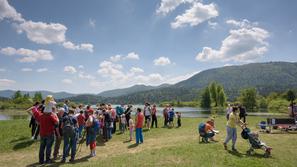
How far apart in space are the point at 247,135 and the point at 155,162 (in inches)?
204

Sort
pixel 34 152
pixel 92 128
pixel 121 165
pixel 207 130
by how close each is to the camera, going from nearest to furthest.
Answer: pixel 121 165, pixel 92 128, pixel 34 152, pixel 207 130

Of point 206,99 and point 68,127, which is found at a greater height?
point 206,99

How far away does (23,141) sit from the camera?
14.8m

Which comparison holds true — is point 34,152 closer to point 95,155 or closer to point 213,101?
point 95,155

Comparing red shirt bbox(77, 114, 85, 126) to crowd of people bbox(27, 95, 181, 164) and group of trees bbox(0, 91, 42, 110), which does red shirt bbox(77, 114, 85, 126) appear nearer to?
crowd of people bbox(27, 95, 181, 164)

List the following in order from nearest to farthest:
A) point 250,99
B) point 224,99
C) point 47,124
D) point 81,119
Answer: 1. point 47,124
2. point 81,119
3. point 224,99
4. point 250,99

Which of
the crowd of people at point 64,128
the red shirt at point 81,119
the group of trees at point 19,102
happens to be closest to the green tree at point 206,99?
the group of trees at point 19,102

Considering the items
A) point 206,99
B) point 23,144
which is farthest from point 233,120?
point 206,99

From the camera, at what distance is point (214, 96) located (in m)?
85.5

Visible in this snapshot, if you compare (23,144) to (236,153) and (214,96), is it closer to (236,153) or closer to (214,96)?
(236,153)

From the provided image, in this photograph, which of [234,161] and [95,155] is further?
[95,155]

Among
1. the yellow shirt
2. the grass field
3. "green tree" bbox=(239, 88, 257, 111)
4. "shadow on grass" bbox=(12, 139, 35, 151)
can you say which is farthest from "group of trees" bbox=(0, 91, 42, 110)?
the yellow shirt

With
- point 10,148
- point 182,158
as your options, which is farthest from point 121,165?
point 10,148

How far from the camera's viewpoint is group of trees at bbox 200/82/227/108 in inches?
3302
